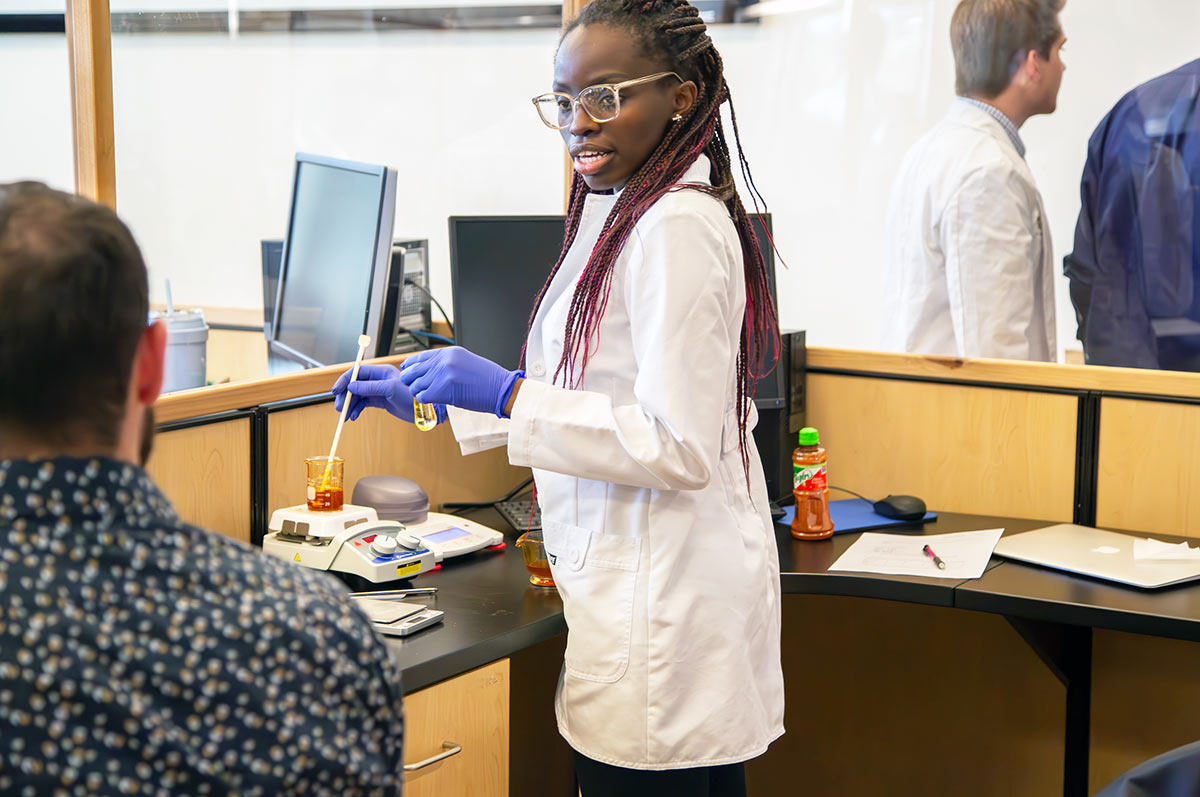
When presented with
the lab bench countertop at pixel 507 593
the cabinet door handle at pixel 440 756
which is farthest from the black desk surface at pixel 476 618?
the cabinet door handle at pixel 440 756

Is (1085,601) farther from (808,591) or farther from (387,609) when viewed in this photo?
(387,609)

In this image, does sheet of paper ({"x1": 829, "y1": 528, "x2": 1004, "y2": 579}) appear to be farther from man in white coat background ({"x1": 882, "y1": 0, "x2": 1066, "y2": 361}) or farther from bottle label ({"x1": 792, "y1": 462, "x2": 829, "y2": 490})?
man in white coat background ({"x1": 882, "y1": 0, "x2": 1066, "y2": 361})

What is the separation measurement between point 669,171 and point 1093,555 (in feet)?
3.34

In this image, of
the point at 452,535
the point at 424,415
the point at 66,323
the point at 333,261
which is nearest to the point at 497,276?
the point at 333,261

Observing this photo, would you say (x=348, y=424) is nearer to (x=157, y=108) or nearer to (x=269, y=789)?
(x=157, y=108)

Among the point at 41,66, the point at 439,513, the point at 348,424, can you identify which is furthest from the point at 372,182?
the point at 41,66

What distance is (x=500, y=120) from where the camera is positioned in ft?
9.02

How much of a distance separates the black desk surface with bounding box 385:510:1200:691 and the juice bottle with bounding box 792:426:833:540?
0.12 ft

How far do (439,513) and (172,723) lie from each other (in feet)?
4.65

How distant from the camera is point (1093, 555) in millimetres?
1945

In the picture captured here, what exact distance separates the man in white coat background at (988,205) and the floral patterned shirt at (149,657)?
5.79 feet

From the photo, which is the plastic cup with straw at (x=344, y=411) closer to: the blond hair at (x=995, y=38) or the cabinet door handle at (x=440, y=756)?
the cabinet door handle at (x=440, y=756)

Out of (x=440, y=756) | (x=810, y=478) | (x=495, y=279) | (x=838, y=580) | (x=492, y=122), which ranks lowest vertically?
(x=440, y=756)

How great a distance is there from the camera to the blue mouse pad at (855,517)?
2146 mm
